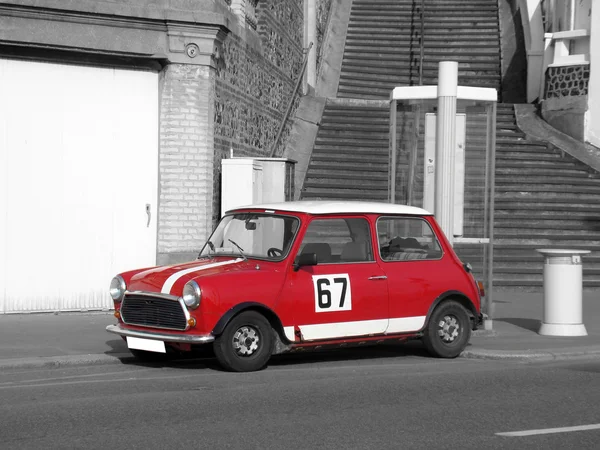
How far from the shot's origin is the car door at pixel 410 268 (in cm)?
1090

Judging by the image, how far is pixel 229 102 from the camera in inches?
666

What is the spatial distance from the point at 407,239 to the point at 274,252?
163cm

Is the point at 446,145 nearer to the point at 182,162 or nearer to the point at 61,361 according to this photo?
the point at 182,162

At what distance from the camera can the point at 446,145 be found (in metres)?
13.5

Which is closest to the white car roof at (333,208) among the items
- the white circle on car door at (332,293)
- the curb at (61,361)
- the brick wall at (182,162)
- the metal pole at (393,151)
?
the white circle on car door at (332,293)

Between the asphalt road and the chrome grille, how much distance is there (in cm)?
45

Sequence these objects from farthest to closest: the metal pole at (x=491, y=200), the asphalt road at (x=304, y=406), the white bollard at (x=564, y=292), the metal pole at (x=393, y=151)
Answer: the metal pole at (x=393, y=151), the metal pole at (x=491, y=200), the white bollard at (x=564, y=292), the asphalt road at (x=304, y=406)

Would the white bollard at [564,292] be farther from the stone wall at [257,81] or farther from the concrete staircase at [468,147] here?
the stone wall at [257,81]

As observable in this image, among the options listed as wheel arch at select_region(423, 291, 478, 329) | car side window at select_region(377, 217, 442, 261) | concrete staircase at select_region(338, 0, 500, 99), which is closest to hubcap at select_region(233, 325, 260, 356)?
car side window at select_region(377, 217, 442, 261)


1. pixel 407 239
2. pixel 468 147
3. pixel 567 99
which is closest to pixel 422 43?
pixel 567 99

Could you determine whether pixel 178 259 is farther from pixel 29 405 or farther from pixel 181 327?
pixel 29 405

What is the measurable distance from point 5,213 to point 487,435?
29.5 ft

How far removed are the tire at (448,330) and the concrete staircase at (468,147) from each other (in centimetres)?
229

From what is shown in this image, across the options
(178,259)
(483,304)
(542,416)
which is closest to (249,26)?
(178,259)
